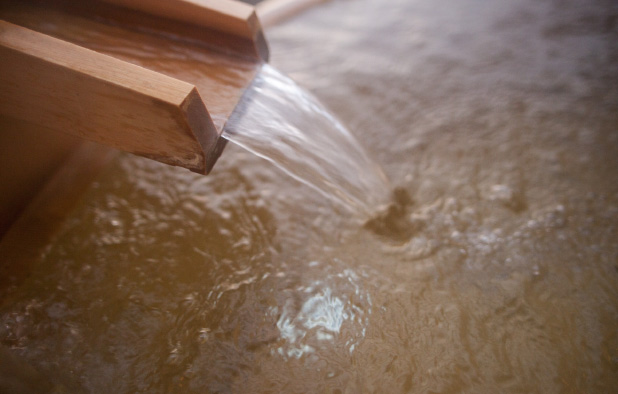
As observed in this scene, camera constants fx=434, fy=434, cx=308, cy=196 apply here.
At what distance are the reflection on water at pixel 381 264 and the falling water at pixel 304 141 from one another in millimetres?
79

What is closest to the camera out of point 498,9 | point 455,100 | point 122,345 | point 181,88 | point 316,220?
point 181,88

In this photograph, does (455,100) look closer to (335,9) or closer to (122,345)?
(335,9)

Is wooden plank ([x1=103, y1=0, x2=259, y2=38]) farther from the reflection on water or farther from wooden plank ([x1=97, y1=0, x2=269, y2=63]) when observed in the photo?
the reflection on water

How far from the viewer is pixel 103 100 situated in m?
0.92

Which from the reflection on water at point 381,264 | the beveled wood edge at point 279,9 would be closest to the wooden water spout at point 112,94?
the reflection on water at point 381,264

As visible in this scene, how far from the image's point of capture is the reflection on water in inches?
42.2

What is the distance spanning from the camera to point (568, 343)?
3.64ft

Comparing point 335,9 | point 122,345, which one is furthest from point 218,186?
point 335,9

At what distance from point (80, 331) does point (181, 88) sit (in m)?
0.71

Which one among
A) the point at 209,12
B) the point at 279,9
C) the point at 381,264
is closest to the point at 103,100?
the point at 209,12

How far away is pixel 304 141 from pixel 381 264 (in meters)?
0.44

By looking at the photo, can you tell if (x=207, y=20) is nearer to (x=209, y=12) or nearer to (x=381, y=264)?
(x=209, y=12)

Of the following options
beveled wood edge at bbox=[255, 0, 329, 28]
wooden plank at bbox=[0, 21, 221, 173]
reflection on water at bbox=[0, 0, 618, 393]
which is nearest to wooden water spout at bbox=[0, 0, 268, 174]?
wooden plank at bbox=[0, 21, 221, 173]

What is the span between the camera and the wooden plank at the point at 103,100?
88 centimetres
